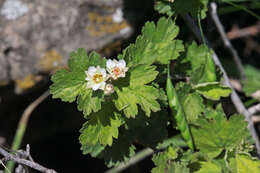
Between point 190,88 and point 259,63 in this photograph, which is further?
point 259,63

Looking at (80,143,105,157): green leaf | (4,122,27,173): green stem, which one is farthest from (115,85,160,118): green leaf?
(4,122,27,173): green stem

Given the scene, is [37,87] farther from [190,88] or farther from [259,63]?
[259,63]

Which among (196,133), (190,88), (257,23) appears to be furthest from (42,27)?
(257,23)

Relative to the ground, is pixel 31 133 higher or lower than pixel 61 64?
lower

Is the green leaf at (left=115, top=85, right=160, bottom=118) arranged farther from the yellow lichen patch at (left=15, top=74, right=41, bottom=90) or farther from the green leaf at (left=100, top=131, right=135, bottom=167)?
the yellow lichen patch at (left=15, top=74, right=41, bottom=90)

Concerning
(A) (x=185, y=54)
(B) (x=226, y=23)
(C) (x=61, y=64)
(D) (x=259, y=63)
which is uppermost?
(B) (x=226, y=23)

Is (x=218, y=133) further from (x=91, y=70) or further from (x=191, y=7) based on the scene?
(x=91, y=70)

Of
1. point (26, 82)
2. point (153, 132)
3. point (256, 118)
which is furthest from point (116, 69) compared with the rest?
point (256, 118)
